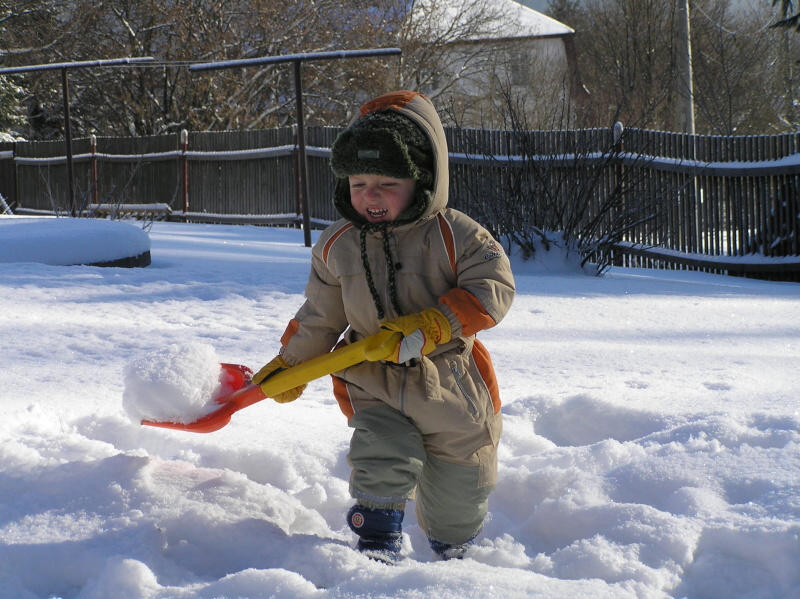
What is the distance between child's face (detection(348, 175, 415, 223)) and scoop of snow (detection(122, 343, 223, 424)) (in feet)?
2.12

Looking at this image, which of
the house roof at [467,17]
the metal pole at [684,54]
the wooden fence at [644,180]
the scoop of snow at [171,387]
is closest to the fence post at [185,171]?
the wooden fence at [644,180]

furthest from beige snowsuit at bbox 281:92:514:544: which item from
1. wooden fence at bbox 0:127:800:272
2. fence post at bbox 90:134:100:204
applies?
fence post at bbox 90:134:100:204

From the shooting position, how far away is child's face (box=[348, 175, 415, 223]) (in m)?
2.16

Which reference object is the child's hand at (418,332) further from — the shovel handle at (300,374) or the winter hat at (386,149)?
the winter hat at (386,149)

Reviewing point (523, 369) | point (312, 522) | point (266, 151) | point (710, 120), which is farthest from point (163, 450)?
point (710, 120)

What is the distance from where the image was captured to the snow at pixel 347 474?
1928 mm

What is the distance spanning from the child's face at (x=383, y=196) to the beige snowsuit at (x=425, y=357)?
4 centimetres

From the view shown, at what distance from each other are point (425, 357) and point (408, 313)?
4.4 inches

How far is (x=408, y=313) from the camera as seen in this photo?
2.16 metres

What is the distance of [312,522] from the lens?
241 cm

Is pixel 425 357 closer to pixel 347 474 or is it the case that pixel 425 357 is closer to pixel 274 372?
pixel 274 372

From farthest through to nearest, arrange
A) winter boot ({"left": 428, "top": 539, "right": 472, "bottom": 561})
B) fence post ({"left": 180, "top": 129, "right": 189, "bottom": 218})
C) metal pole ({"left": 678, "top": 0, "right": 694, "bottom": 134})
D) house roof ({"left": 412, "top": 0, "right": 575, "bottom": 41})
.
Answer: house roof ({"left": 412, "top": 0, "right": 575, "bottom": 41}) → metal pole ({"left": 678, "top": 0, "right": 694, "bottom": 134}) → fence post ({"left": 180, "top": 129, "right": 189, "bottom": 218}) → winter boot ({"left": 428, "top": 539, "right": 472, "bottom": 561})

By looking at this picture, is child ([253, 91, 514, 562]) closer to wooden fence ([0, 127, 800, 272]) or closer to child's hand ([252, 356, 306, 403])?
child's hand ([252, 356, 306, 403])

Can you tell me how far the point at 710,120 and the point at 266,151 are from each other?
11897 millimetres
